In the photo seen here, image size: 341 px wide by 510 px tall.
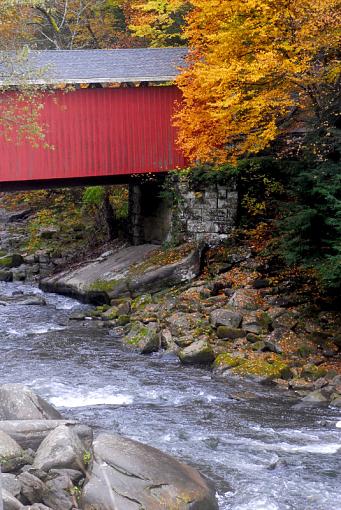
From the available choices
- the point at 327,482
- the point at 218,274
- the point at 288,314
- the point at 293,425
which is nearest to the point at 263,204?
the point at 218,274

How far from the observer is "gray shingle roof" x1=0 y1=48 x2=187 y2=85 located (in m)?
15.9

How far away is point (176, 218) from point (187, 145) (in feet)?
10.3

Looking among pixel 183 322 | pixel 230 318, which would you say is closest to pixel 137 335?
pixel 183 322

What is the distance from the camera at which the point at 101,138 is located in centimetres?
1678

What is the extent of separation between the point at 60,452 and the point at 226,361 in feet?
19.7

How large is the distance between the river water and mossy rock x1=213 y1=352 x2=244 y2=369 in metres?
0.36

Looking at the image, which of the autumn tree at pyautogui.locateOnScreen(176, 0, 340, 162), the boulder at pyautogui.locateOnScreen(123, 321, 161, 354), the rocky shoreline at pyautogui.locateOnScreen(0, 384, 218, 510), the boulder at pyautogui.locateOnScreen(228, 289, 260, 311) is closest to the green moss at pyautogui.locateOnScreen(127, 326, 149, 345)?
the boulder at pyautogui.locateOnScreen(123, 321, 161, 354)

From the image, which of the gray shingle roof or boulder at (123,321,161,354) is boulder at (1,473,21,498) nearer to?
boulder at (123,321,161,354)

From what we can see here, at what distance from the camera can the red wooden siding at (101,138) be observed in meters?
16.0

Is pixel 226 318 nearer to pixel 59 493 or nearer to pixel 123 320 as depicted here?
pixel 123 320

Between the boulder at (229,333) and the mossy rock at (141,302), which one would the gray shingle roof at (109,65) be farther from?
the boulder at (229,333)

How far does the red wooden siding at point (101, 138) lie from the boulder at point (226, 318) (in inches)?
201

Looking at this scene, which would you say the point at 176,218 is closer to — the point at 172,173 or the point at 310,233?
the point at 172,173

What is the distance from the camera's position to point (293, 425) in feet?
32.3
